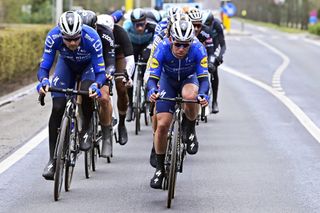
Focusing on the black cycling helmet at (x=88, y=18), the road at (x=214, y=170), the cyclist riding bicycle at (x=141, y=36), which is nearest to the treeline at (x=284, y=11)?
the road at (x=214, y=170)

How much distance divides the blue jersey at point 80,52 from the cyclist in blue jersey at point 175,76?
0.62 meters

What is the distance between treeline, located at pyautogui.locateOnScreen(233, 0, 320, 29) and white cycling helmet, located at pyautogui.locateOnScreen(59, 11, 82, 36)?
73.5 m

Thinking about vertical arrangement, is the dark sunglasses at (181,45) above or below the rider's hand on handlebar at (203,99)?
above

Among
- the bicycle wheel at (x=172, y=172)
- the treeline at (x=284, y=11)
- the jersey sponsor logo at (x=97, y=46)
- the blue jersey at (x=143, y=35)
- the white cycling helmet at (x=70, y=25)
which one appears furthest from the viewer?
the treeline at (x=284, y=11)

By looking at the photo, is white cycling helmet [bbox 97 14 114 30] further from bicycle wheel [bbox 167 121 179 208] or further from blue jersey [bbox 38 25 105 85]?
bicycle wheel [bbox 167 121 179 208]

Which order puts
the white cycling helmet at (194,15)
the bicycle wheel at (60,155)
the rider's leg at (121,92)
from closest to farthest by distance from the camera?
the bicycle wheel at (60,155), the white cycling helmet at (194,15), the rider's leg at (121,92)

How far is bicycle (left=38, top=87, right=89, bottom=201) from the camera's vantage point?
898 centimetres

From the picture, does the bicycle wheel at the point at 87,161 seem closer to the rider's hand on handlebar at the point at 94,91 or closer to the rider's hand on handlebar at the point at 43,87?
the rider's hand on handlebar at the point at 94,91


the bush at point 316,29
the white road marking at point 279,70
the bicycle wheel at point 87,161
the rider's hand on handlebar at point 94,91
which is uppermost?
the rider's hand on handlebar at point 94,91

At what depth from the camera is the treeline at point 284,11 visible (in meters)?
85.6

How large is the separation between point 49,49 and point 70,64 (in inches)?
16.8

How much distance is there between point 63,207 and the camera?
346 inches

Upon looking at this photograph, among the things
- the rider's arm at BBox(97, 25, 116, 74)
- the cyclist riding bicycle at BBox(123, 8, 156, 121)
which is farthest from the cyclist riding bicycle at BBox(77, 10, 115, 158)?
the cyclist riding bicycle at BBox(123, 8, 156, 121)

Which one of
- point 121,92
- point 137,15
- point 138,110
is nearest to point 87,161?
point 121,92
